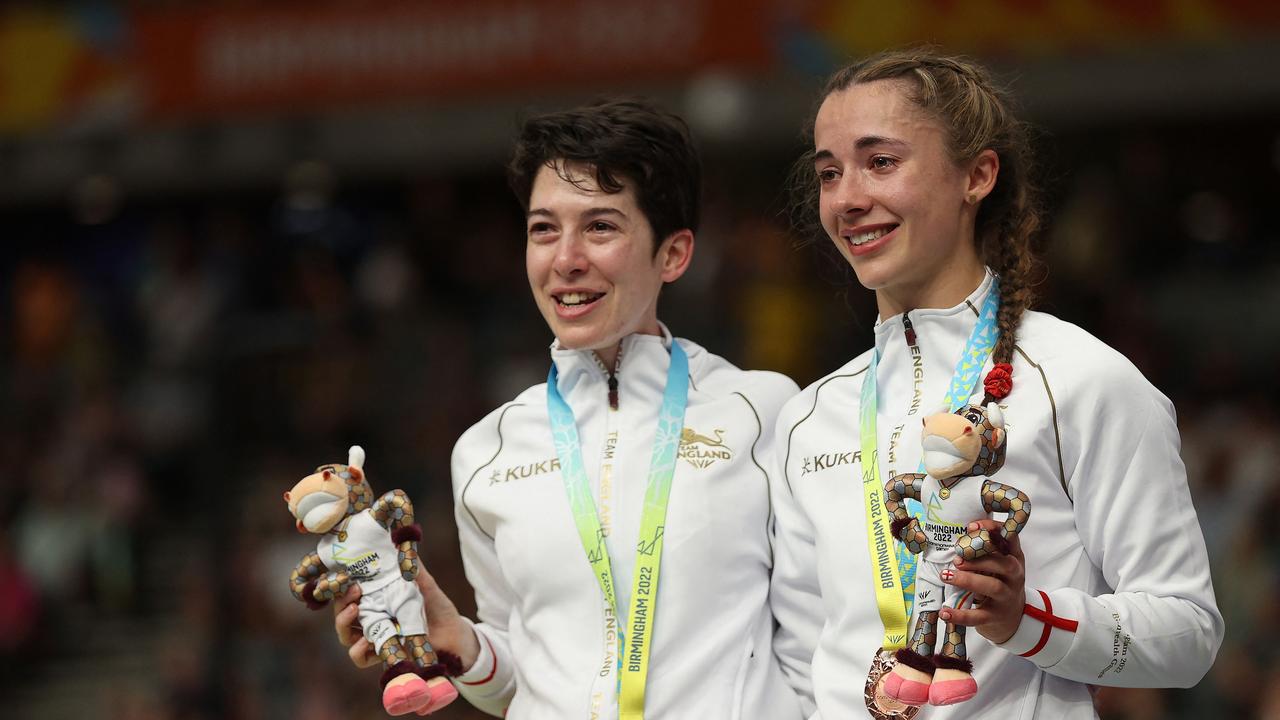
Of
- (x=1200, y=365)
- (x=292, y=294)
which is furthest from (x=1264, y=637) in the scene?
(x=292, y=294)

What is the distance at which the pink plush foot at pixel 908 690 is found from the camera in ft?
8.48

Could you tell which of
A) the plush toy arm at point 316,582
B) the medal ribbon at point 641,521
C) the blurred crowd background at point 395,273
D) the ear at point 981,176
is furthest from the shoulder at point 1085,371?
the blurred crowd background at point 395,273

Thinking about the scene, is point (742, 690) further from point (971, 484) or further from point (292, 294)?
point (292, 294)

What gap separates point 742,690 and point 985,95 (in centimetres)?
124

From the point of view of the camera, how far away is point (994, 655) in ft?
9.21

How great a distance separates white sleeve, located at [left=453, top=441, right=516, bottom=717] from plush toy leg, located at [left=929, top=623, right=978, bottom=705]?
3.84 feet

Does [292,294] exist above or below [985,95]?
below

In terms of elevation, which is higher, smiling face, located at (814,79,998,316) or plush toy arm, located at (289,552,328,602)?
smiling face, located at (814,79,998,316)

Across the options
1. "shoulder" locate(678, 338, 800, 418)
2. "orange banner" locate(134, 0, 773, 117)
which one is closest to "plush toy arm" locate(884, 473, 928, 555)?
"shoulder" locate(678, 338, 800, 418)

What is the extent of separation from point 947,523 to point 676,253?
45.2 inches

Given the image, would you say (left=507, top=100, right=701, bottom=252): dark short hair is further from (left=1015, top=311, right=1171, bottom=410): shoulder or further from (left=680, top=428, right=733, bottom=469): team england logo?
(left=1015, top=311, right=1171, bottom=410): shoulder

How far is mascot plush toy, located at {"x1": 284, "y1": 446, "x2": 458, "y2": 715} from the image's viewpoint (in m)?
3.06

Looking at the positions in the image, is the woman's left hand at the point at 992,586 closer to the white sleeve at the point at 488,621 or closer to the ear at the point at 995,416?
the ear at the point at 995,416

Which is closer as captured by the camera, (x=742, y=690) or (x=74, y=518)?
(x=742, y=690)
